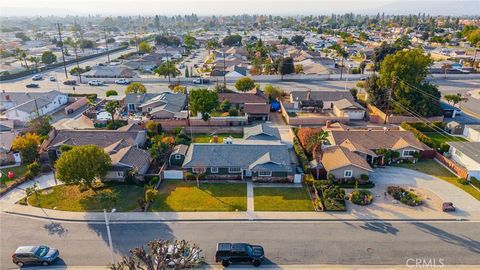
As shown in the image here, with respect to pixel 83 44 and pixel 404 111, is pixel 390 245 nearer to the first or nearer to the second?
pixel 404 111

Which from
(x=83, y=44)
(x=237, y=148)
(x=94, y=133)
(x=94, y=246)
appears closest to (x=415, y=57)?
(x=237, y=148)

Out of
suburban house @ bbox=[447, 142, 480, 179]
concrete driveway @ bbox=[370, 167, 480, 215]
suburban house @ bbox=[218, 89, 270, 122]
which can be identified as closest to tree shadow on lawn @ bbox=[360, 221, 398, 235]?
concrete driveway @ bbox=[370, 167, 480, 215]

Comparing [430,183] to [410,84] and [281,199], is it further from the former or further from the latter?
[410,84]

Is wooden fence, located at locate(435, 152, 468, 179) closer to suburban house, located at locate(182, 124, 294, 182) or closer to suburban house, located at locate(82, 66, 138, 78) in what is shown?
suburban house, located at locate(182, 124, 294, 182)

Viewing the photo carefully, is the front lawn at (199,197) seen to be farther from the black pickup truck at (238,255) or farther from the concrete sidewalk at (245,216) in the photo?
the black pickup truck at (238,255)

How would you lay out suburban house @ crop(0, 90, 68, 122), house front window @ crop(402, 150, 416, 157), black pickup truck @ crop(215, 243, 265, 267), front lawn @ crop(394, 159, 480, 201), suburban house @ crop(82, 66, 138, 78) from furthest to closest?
suburban house @ crop(82, 66, 138, 78) < suburban house @ crop(0, 90, 68, 122) < house front window @ crop(402, 150, 416, 157) < front lawn @ crop(394, 159, 480, 201) < black pickup truck @ crop(215, 243, 265, 267)

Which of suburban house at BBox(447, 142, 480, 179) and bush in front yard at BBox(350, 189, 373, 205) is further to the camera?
suburban house at BBox(447, 142, 480, 179)

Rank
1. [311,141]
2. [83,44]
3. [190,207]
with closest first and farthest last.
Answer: [190,207] → [311,141] → [83,44]
